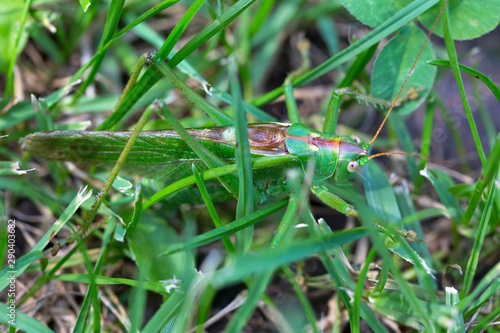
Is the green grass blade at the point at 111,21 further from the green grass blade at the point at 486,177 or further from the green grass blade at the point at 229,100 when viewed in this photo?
the green grass blade at the point at 486,177

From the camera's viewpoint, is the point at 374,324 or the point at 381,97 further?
the point at 381,97

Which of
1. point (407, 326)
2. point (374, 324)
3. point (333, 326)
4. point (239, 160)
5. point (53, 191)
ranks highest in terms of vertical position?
point (53, 191)

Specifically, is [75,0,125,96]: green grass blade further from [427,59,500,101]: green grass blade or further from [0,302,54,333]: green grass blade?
[427,59,500,101]: green grass blade

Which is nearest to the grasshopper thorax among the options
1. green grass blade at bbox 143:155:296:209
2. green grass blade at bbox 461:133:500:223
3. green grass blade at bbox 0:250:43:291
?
green grass blade at bbox 143:155:296:209

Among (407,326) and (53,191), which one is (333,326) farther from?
(53,191)

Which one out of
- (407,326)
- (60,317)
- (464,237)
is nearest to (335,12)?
(464,237)
